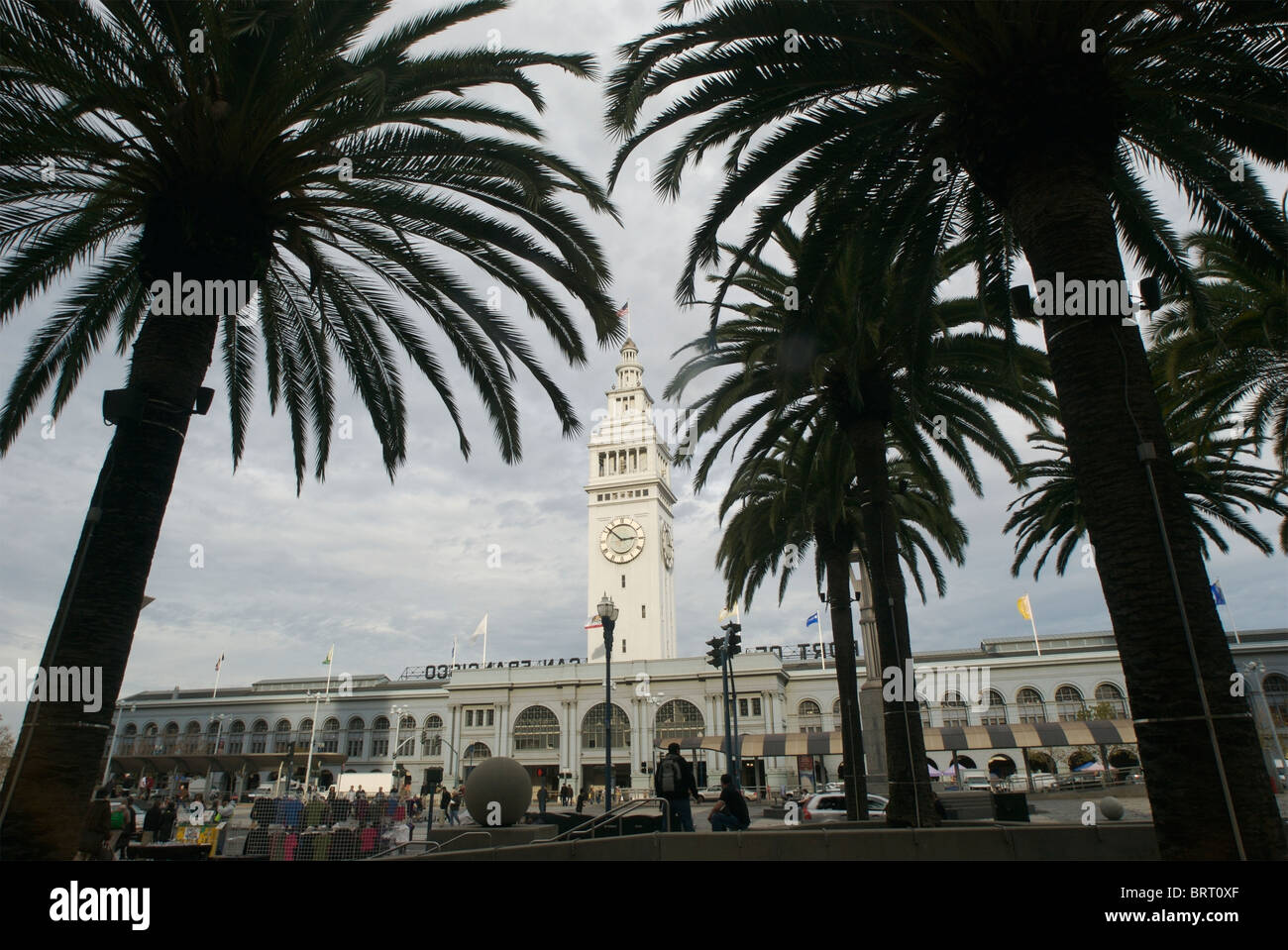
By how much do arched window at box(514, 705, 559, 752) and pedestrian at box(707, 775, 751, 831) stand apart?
60.6 meters

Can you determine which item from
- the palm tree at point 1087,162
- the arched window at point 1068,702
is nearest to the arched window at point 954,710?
the arched window at point 1068,702

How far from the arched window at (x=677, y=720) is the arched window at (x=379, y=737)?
105ft

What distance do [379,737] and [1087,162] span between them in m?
88.2

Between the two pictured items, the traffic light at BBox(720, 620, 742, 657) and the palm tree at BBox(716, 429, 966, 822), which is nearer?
the palm tree at BBox(716, 429, 966, 822)

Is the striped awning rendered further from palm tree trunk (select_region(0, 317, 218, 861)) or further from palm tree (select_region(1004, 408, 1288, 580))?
palm tree trunk (select_region(0, 317, 218, 861))

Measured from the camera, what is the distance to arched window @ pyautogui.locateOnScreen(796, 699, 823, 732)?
7262cm

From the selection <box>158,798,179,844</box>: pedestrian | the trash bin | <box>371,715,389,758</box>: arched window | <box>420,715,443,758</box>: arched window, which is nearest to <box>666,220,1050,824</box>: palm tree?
the trash bin

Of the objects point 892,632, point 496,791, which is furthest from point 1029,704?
point 496,791

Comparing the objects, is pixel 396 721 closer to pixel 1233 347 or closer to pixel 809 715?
pixel 809 715

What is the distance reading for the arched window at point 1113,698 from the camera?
212ft

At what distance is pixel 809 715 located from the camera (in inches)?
2896

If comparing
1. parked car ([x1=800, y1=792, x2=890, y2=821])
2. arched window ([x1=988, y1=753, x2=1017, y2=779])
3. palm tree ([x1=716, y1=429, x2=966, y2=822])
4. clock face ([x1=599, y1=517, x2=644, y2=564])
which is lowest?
arched window ([x1=988, y1=753, x2=1017, y2=779])

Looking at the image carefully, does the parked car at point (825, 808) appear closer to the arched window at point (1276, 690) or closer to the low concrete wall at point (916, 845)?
the low concrete wall at point (916, 845)
